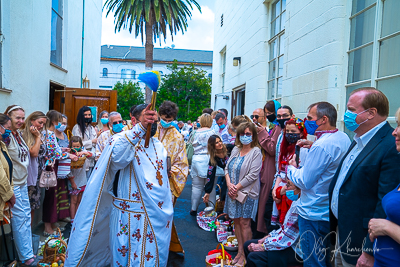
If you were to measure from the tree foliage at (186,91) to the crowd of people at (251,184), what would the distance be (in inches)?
844

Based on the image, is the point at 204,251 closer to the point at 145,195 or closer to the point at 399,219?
the point at 145,195

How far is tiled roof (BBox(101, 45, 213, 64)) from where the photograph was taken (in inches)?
1757

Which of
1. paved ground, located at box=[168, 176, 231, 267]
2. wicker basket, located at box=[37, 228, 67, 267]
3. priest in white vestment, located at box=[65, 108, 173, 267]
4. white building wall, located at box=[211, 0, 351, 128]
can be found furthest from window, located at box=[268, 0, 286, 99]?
wicker basket, located at box=[37, 228, 67, 267]

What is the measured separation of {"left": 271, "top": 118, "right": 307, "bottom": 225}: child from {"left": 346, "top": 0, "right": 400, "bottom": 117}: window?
1061 millimetres

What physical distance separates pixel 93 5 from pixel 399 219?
40.1 ft

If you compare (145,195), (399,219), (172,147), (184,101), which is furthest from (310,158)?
(184,101)

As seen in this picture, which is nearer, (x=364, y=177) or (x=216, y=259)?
(x=364, y=177)

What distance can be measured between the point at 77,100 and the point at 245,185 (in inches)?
242

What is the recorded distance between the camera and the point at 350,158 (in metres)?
2.34

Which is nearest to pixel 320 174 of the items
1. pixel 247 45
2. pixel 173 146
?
pixel 173 146

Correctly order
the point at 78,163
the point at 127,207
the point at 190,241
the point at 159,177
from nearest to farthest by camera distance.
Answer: the point at 127,207 → the point at 159,177 → the point at 190,241 → the point at 78,163

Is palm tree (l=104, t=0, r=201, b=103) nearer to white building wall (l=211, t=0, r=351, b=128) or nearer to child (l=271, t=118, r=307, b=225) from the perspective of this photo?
white building wall (l=211, t=0, r=351, b=128)

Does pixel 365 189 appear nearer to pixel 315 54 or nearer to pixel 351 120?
pixel 351 120

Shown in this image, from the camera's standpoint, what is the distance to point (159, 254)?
121 inches
